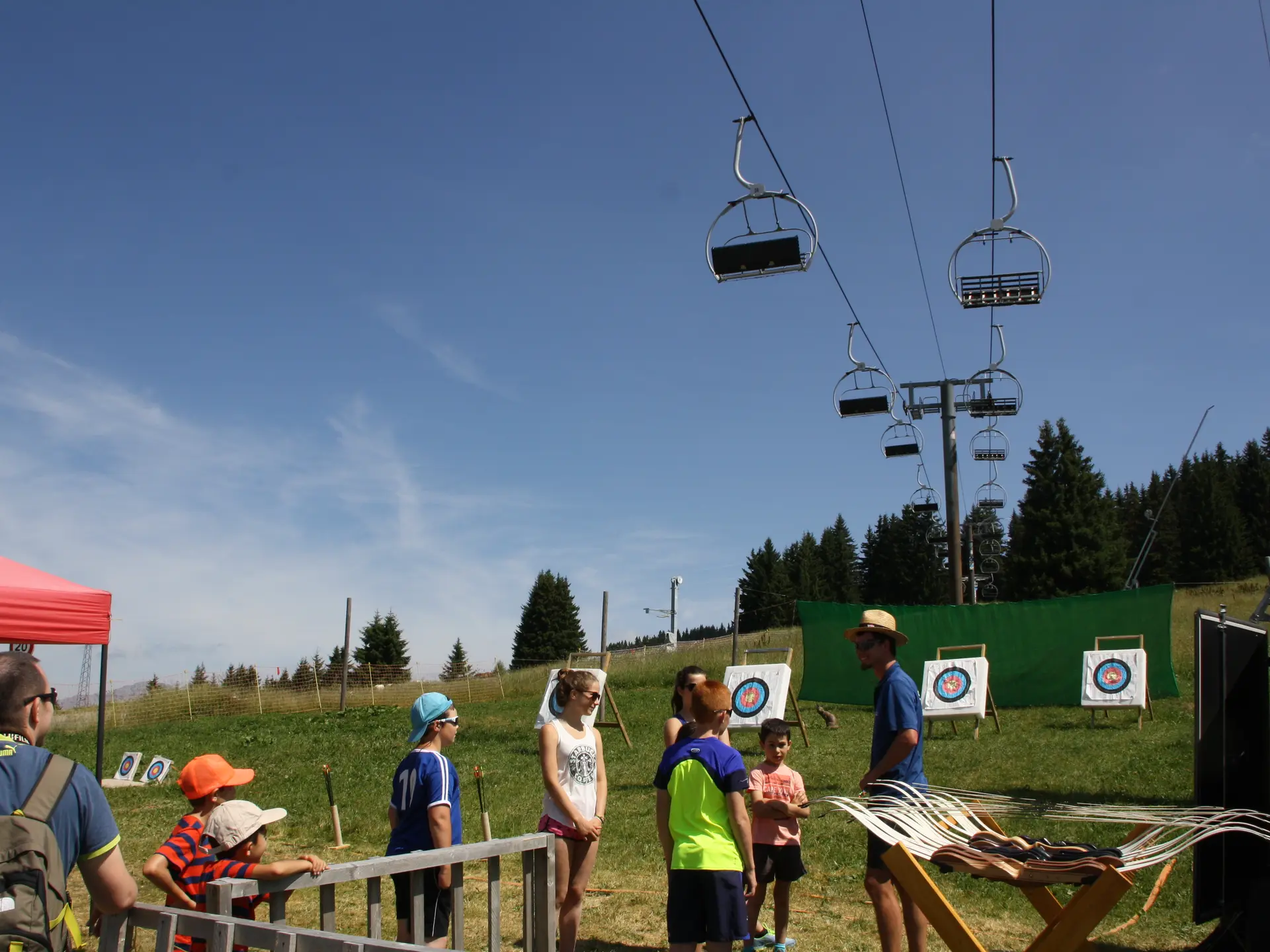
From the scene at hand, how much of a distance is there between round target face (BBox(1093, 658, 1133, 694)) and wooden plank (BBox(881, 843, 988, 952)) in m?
12.0

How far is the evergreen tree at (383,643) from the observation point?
68.8 m

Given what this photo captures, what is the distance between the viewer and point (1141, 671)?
1320 cm

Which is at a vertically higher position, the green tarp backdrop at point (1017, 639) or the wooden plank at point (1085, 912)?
the green tarp backdrop at point (1017, 639)

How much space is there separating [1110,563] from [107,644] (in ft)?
193

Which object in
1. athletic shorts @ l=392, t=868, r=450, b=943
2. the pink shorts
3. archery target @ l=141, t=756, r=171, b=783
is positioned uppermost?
the pink shorts

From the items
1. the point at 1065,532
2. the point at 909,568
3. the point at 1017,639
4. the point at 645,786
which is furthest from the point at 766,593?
the point at 645,786

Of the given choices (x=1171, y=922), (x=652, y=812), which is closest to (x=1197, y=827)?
(x=1171, y=922)

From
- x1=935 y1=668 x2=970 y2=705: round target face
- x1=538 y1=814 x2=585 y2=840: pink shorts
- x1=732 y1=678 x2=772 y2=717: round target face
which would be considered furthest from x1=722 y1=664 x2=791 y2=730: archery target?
x1=538 y1=814 x2=585 y2=840: pink shorts

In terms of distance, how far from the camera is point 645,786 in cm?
956

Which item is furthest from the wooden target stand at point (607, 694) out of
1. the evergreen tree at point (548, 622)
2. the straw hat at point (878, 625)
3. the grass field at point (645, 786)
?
the evergreen tree at point (548, 622)

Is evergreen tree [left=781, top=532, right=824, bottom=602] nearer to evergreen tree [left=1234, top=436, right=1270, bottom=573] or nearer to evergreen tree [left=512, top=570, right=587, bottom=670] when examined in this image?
evergreen tree [left=512, top=570, right=587, bottom=670]

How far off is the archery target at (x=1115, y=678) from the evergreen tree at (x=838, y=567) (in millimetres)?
74748

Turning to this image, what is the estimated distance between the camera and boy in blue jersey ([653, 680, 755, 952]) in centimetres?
345

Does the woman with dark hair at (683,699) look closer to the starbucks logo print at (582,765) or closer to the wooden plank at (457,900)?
the starbucks logo print at (582,765)
